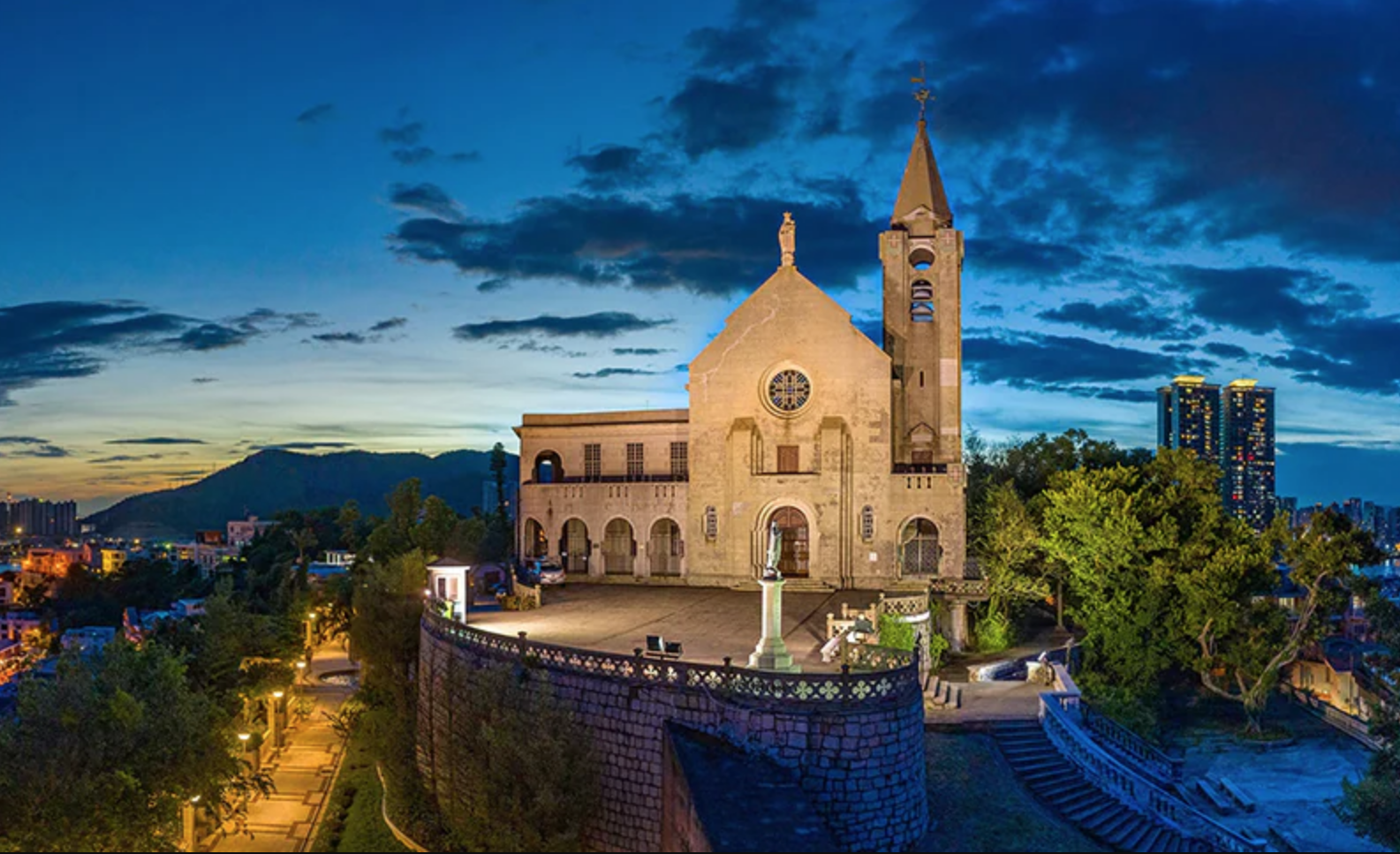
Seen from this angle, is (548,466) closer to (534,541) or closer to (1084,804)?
(534,541)

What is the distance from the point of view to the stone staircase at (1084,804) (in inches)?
722

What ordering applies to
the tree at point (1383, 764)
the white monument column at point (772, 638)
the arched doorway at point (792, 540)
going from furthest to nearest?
1. the arched doorway at point (792, 540)
2. the tree at point (1383, 764)
3. the white monument column at point (772, 638)

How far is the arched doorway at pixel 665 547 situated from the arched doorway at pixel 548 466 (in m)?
5.15

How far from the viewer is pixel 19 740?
20328 mm

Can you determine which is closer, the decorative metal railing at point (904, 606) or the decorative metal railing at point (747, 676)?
the decorative metal railing at point (747, 676)

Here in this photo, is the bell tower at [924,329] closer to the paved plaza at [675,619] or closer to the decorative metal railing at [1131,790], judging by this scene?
the paved plaza at [675,619]

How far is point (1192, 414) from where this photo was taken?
6166 inches

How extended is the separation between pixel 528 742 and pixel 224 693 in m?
15.9

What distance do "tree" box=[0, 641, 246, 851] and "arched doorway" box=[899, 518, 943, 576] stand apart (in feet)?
72.8

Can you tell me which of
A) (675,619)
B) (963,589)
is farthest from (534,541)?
(963,589)

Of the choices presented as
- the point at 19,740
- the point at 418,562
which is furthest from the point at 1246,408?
the point at 19,740

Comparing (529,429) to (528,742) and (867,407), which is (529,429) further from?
Answer: (528,742)

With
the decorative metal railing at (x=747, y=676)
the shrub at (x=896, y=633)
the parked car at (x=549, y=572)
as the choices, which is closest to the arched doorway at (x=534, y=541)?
the parked car at (x=549, y=572)

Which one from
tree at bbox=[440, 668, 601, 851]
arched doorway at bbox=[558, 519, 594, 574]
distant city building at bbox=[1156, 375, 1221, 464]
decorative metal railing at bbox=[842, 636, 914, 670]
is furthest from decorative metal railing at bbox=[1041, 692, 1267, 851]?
distant city building at bbox=[1156, 375, 1221, 464]
